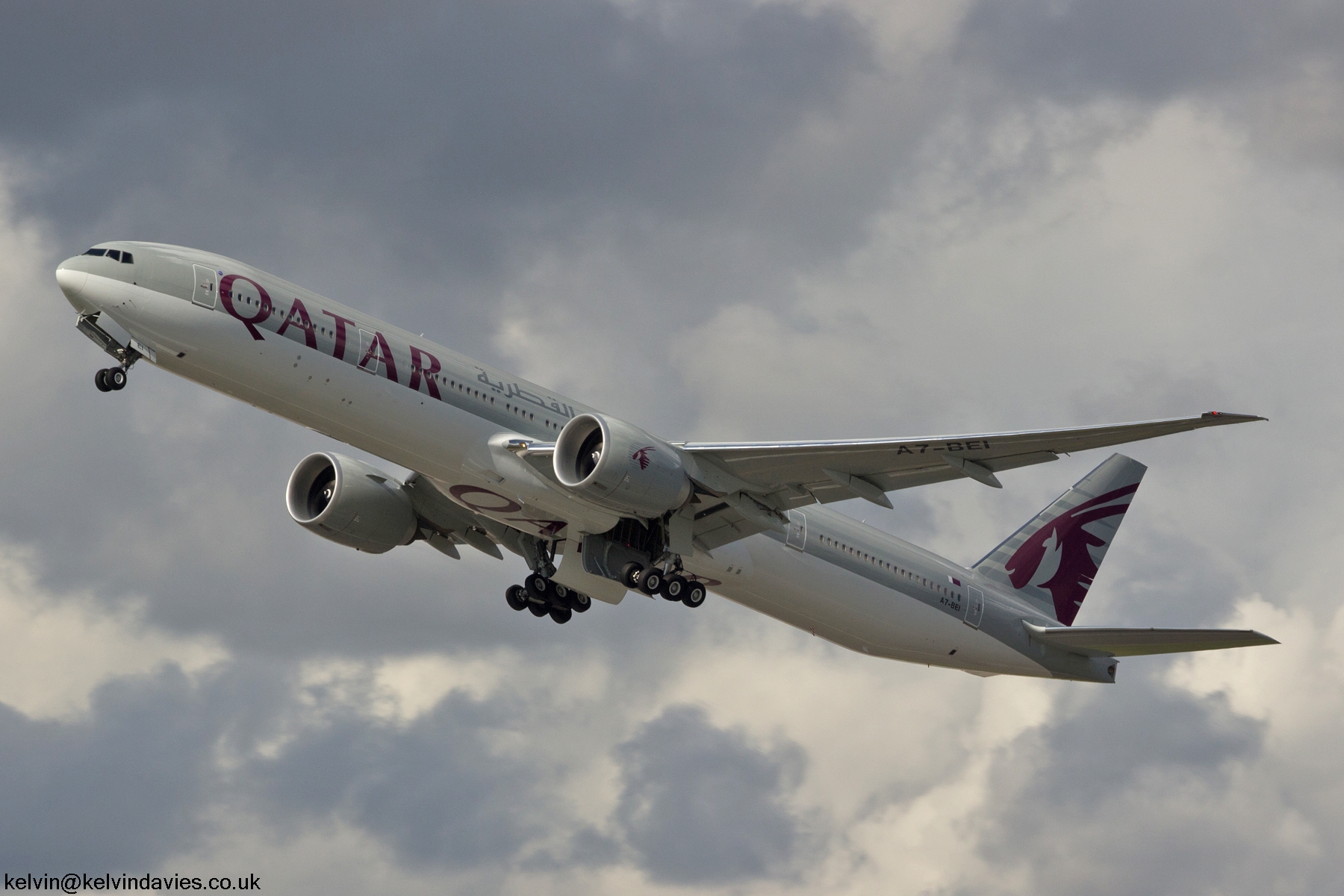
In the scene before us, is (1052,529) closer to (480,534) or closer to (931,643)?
(931,643)

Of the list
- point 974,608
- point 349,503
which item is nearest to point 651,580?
point 349,503

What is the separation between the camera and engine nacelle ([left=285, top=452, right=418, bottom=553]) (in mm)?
41656

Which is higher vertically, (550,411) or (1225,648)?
(550,411)

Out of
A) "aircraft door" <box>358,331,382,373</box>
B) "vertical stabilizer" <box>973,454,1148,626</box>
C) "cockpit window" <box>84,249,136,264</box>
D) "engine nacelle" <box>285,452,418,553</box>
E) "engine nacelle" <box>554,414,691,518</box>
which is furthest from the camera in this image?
"vertical stabilizer" <box>973,454,1148,626</box>

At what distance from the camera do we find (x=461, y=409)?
1378 inches

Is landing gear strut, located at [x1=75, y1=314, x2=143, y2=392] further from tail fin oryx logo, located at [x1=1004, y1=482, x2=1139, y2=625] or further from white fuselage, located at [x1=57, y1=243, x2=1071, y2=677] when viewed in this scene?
tail fin oryx logo, located at [x1=1004, y1=482, x2=1139, y2=625]

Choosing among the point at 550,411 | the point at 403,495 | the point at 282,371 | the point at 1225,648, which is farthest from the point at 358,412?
the point at 1225,648

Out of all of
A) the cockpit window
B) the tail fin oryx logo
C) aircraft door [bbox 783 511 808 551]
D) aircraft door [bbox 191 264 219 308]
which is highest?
the tail fin oryx logo

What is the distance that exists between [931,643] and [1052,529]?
7.85 m

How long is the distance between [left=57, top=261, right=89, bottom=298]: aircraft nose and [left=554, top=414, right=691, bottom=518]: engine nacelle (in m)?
10.5

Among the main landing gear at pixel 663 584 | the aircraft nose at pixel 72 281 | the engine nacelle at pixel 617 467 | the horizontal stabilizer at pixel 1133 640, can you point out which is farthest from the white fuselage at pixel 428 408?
the horizontal stabilizer at pixel 1133 640

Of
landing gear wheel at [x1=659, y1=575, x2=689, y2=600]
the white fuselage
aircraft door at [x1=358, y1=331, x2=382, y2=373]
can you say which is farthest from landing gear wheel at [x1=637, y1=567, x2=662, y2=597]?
Result: aircraft door at [x1=358, y1=331, x2=382, y2=373]

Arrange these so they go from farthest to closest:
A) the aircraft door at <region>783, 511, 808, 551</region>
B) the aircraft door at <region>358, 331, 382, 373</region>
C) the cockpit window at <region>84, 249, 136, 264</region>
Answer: the aircraft door at <region>783, 511, 808, 551</region>, the aircraft door at <region>358, 331, 382, 373</region>, the cockpit window at <region>84, 249, 136, 264</region>

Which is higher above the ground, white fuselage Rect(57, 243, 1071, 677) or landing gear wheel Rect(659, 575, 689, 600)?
white fuselage Rect(57, 243, 1071, 677)
